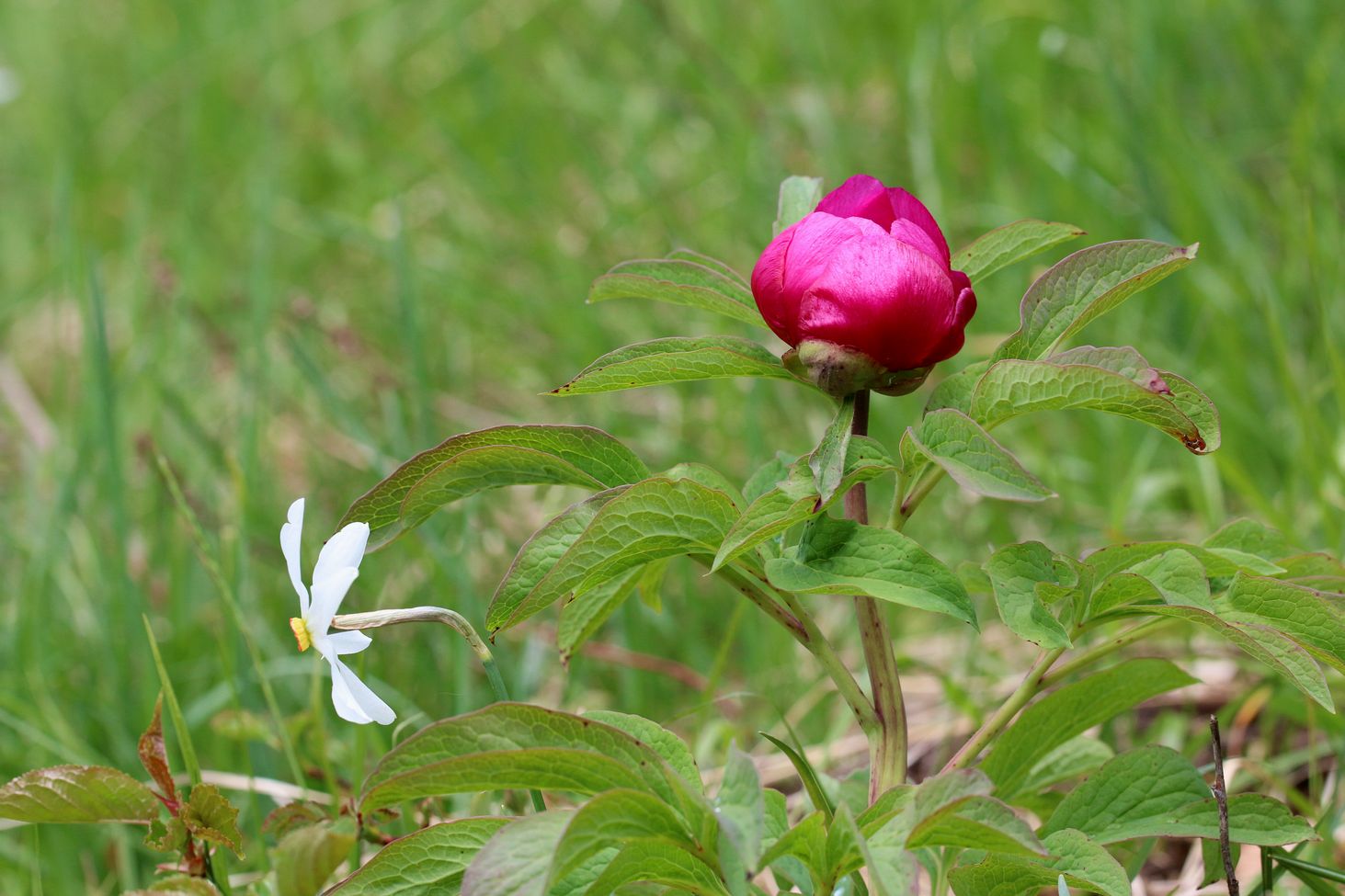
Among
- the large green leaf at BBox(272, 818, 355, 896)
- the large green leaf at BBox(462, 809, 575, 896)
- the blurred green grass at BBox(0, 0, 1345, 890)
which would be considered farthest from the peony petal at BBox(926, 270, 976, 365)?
the blurred green grass at BBox(0, 0, 1345, 890)

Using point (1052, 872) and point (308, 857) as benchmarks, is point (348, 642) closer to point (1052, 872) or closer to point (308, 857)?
point (308, 857)

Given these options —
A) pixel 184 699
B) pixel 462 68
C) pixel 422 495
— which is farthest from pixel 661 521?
pixel 462 68

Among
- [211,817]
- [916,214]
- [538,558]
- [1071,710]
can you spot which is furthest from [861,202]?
[211,817]

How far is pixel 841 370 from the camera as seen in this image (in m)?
0.96

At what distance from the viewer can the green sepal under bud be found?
3.14ft

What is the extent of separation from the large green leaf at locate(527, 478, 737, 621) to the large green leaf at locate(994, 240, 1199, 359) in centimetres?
26

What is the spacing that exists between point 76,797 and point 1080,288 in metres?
0.89

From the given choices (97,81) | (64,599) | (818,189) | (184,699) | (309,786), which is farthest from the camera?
(97,81)

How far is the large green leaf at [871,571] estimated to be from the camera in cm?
87

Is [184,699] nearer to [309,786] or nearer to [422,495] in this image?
[309,786]

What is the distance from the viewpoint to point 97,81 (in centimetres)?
462

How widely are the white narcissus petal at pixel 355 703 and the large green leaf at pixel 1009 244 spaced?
57 centimetres

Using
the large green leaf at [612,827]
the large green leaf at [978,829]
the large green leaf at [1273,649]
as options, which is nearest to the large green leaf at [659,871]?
the large green leaf at [612,827]

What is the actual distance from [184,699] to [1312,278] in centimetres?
183
